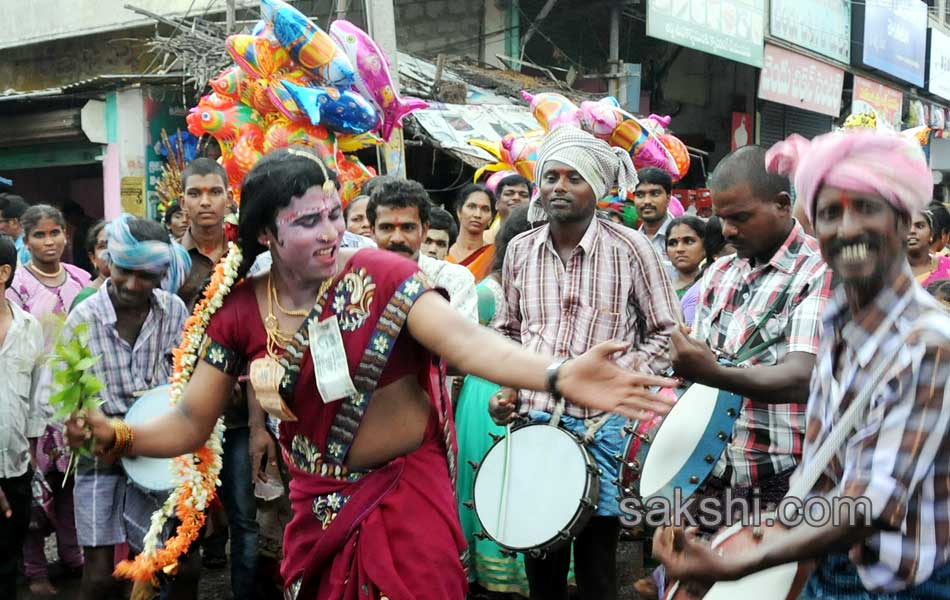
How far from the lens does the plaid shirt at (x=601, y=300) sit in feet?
15.7

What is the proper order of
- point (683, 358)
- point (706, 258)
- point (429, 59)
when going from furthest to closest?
1. point (429, 59)
2. point (706, 258)
3. point (683, 358)

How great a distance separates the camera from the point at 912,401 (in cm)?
211

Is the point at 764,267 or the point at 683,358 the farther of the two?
the point at 764,267

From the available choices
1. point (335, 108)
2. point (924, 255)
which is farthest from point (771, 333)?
point (335, 108)

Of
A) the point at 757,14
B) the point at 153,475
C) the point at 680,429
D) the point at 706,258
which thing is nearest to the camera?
the point at 680,429

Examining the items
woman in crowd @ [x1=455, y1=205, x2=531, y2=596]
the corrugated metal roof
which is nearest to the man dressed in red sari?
woman in crowd @ [x1=455, y1=205, x2=531, y2=596]

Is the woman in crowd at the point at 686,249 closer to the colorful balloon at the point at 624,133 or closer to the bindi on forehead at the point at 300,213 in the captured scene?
the colorful balloon at the point at 624,133

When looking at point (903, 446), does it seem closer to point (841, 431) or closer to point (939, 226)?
point (841, 431)

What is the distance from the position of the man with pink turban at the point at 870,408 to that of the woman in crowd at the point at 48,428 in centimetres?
421

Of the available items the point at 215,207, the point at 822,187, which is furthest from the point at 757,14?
the point at 822,187

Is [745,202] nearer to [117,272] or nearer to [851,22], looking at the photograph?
[117,272]

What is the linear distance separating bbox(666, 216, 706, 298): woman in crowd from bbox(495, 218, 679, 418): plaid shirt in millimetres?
2442

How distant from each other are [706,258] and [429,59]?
374 inches

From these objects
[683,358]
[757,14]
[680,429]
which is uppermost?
[757,14]
